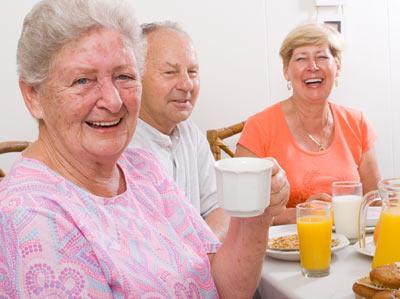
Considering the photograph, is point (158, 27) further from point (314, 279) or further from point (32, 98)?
point (314, 279)

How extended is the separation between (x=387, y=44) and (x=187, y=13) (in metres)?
1.15

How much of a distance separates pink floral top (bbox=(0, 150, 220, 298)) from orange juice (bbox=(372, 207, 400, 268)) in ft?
1.22

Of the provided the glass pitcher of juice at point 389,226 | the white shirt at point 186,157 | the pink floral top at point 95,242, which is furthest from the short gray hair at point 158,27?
the glass pitcher of juice at point 389,226

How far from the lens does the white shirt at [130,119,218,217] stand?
1.69m

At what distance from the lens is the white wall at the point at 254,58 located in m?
2.18

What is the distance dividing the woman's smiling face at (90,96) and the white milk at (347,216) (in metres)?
0.71

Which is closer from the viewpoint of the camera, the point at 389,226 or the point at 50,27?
the point at 50,27

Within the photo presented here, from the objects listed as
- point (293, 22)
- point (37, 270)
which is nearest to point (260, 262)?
point (37, 270)

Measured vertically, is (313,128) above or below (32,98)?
below

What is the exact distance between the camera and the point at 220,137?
2418 mm

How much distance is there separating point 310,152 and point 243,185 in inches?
50.0

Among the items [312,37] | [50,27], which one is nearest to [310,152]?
[312,37]

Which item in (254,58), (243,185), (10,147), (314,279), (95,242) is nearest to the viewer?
(243,185)

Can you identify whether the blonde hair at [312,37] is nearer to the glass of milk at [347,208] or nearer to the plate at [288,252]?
the glass of milk at [347,208]
